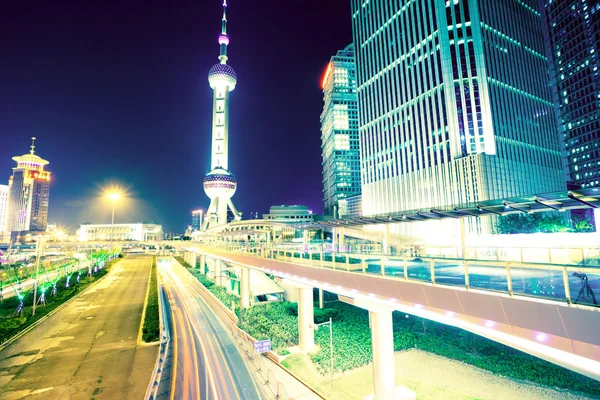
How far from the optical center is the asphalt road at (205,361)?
16.0 meters

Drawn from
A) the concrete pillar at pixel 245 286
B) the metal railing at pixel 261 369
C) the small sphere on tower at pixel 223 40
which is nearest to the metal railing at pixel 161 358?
the metal railing at pixel 261 369

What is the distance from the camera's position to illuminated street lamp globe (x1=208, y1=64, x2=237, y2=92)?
148625 millimetres

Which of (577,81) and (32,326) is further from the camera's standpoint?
(577,81)

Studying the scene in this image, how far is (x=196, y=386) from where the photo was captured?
1648 centimetres

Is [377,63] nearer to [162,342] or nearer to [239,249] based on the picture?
[239,249]

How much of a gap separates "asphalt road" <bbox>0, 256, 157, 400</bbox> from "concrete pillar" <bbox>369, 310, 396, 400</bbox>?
40.2ft

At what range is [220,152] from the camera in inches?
5738

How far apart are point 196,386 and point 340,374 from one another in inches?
332

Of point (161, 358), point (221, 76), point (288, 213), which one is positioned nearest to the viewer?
point (161, 358)

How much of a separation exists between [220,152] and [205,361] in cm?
13411

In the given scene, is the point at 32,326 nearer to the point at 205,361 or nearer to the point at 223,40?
the point at 205,361

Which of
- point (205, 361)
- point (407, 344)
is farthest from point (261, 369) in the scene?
point (407, 344)

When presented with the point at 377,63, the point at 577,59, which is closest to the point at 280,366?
the point at 377,63

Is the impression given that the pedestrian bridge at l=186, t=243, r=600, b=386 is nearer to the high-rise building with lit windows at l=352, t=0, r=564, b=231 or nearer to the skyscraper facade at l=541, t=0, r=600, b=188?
the high-rise building with lit windows at l=352, t=0, r=564, b=231
